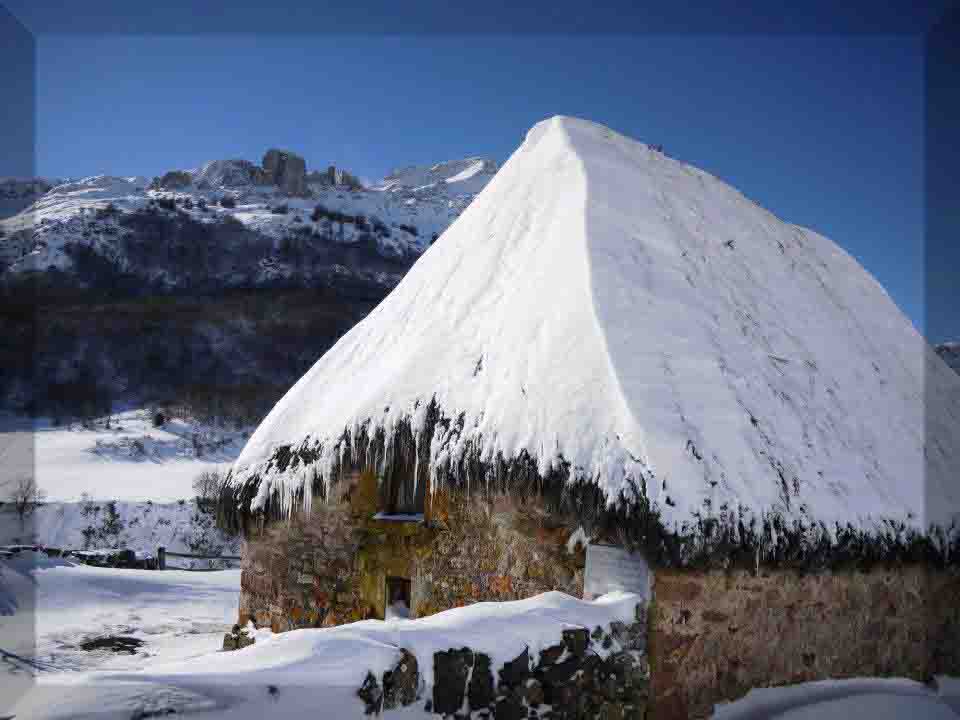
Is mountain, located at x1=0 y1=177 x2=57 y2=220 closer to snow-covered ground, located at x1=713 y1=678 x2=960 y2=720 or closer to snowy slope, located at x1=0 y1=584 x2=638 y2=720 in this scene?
snowy slope, located at x1=0 y1=584 x2=638 y2=720

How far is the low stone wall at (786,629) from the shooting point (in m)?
4.17

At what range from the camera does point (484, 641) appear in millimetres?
3061

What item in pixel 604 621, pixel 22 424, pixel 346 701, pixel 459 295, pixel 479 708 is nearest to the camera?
pixel 346 701

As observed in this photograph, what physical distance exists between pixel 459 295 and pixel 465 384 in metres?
1.47

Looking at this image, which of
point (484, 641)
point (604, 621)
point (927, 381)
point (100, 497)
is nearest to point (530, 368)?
point (604, 621)

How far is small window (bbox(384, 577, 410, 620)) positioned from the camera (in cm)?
577

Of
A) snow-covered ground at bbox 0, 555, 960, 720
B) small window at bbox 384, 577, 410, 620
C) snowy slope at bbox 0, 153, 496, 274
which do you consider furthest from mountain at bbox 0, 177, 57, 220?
snow-covered ground at bbox 0, 555, 960, 720

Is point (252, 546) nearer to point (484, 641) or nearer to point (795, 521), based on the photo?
point (484, 641)

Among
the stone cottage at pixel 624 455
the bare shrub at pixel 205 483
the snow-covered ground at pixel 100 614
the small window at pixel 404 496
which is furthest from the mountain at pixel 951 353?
the bare shrub at pixel 205 483

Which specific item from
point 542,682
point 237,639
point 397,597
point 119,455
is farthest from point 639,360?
point 119,455

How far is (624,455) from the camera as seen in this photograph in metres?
4.32

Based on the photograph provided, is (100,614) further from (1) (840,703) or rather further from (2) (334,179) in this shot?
(2) (334,179)

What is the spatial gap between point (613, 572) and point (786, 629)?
52.2 inches

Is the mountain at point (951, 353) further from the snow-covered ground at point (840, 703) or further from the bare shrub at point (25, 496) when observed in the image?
the bare shrub at point (25, 496)
